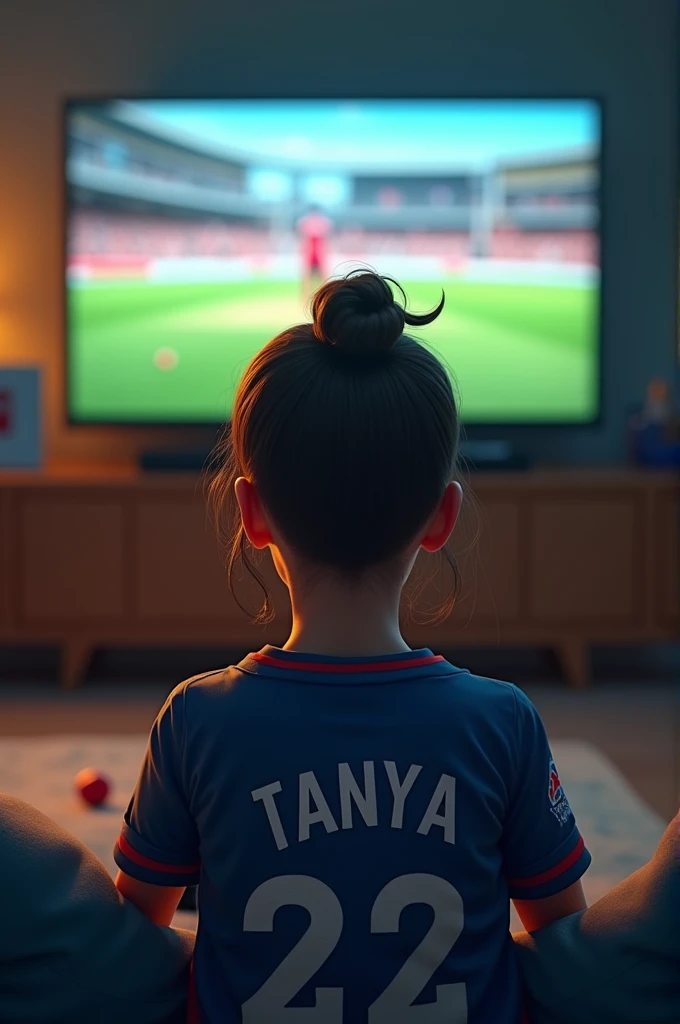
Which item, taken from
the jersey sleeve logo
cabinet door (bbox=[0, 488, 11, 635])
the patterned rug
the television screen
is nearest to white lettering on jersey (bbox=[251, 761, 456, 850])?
the jersey sleeve logo

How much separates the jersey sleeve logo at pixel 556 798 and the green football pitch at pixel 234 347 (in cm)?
321

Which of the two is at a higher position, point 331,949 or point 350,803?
point 350,803

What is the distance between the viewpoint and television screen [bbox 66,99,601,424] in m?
4.12

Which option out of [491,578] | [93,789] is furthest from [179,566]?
[93,789]

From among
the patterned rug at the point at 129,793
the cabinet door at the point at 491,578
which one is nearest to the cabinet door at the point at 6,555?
the patterned rug at the point at 129,793

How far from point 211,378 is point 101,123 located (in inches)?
35.6

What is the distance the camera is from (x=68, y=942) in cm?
107

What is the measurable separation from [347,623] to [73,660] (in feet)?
9.83

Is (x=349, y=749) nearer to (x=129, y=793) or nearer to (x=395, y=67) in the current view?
(x=129, y=793)

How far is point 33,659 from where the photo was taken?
14.1ft

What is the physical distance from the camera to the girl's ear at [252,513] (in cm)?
101

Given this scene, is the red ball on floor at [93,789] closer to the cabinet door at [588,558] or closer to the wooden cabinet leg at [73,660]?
the wooden cabinet leg at [73,660]

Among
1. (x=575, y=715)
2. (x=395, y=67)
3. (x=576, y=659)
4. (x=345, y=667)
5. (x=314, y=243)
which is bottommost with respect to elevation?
(x=575, y=715)

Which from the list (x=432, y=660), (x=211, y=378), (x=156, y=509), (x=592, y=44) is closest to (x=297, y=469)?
(x=432, y=660)
